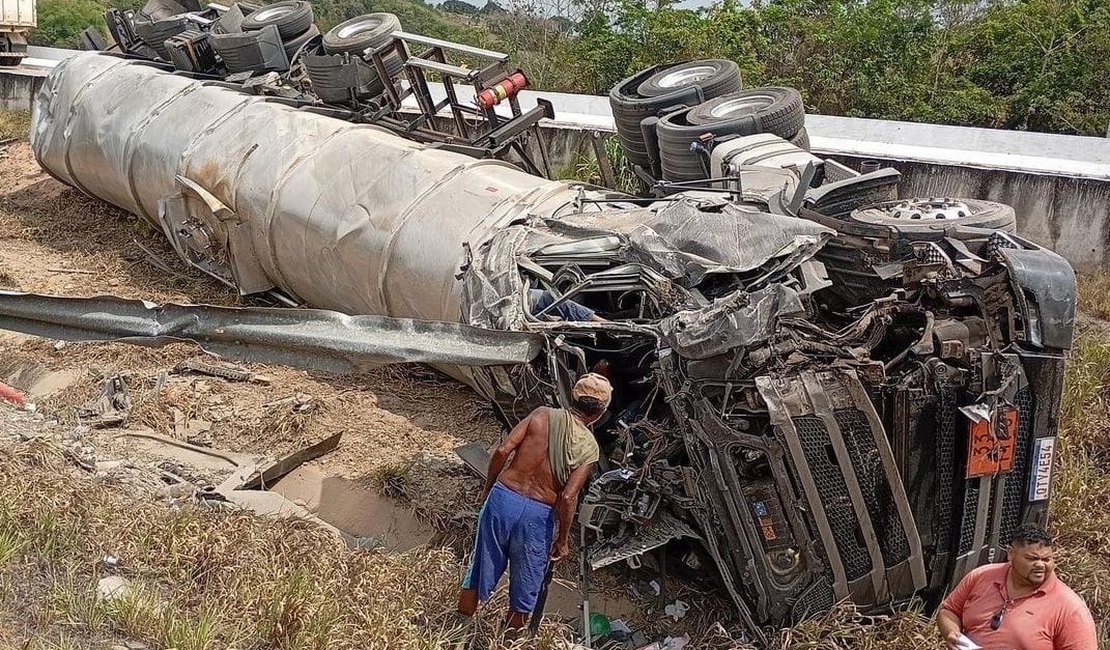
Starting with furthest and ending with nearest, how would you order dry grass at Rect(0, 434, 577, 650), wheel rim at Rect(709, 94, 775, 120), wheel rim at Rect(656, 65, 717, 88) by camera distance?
1. wheel rim at Rect(656, 65, 717, 88)
2. wheel rim at Rect(709, 94, 775, 120)
3. dry grass at Rect(0, 434, 577, 650)

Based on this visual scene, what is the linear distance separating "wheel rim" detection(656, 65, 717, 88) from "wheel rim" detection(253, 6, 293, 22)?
4.34m

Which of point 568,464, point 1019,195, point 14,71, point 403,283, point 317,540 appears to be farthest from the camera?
point 14,71

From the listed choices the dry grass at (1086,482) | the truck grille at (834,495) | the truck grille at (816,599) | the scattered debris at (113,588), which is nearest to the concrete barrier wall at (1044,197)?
the dry grass at (1086,482)

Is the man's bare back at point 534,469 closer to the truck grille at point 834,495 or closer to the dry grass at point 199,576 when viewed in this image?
the dry grass at point 199,576

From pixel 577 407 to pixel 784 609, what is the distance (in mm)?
1225

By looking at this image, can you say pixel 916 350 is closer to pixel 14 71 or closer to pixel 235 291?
pixel 235 291

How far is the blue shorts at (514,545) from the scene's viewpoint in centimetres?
420

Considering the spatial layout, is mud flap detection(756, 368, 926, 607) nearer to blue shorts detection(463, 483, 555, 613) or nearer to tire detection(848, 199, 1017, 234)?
tire detection(848, 199, 1017, 234)

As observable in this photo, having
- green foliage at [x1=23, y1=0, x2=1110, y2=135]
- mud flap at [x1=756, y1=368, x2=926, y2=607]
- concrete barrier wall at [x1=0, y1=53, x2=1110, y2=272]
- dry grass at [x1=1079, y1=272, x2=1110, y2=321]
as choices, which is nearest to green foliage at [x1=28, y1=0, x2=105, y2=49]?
green foliage at [x1=23, y1=0, x2=1110, y2=135]

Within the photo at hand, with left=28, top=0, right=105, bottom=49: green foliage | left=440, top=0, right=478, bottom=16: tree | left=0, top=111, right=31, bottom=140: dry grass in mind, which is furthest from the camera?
left=440, top=0, right=478, bottom=16: tree

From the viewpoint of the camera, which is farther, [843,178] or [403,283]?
[403,283]

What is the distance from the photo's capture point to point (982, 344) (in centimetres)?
425

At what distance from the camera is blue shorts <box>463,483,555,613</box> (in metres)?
4.20

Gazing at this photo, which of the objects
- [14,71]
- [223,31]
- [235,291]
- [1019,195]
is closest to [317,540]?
[235,291]
